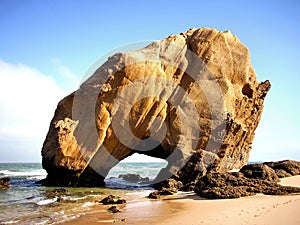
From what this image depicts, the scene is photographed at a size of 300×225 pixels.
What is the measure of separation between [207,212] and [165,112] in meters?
11.7

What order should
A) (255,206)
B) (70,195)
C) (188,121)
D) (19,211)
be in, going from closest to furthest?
1. (255,206)
2. (19,211)
3. (70,195)
4. (188,121)

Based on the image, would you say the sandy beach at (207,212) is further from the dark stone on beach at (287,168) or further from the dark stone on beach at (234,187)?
the dark stone on beach at (287,168)

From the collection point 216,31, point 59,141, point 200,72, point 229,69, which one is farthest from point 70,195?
point 216,31

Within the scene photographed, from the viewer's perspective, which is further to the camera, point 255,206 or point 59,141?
point 59,141

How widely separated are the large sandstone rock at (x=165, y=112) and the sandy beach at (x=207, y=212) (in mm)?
7183

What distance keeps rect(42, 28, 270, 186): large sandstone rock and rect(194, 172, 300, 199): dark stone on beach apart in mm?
4838

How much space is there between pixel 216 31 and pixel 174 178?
1148 centimetres

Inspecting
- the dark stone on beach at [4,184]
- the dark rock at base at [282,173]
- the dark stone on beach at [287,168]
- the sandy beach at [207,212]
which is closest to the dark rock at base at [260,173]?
the dark rock at base at [282,173]

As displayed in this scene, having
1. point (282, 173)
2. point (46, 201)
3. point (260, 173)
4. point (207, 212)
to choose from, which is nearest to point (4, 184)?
point (46, 201)

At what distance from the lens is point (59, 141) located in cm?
1797

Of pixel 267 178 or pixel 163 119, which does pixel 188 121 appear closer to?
pixel 163 119

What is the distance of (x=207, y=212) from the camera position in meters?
9.31

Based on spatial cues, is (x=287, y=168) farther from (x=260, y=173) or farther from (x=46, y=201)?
(x=46, y=201)

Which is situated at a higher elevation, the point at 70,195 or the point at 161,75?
the point at 161,75
